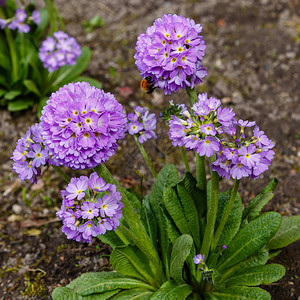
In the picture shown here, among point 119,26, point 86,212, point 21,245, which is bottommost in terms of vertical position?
point 21,245

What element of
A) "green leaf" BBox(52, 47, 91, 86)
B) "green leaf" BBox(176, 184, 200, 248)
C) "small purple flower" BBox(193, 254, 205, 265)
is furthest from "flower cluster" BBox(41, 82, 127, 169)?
"green leaf" BBox(52, 47, 91, 86)

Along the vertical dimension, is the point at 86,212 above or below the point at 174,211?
above

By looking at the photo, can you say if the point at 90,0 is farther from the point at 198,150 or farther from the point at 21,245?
the point at 198,150

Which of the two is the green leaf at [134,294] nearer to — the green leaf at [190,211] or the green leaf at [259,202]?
the green leaf at [190,211]

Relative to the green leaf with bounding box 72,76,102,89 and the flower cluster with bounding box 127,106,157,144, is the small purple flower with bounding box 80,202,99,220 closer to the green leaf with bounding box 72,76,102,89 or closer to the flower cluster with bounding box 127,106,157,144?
the flower cluster with bounding box 127,106,157,144

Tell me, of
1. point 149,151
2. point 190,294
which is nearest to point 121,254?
point 190,294

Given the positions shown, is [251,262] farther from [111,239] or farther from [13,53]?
[13,53]

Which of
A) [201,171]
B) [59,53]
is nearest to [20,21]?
[59,53]
